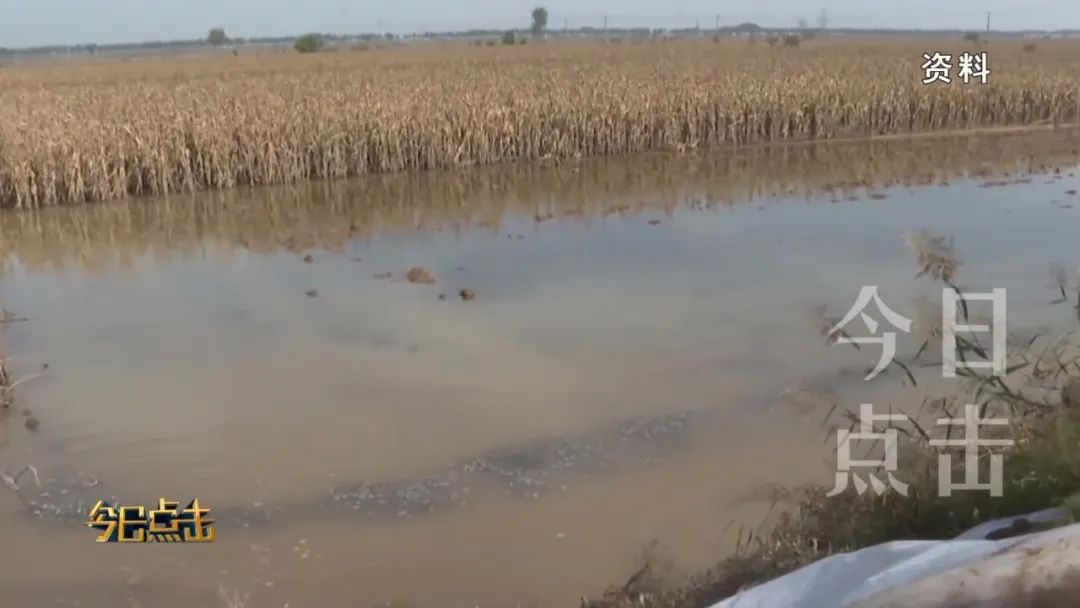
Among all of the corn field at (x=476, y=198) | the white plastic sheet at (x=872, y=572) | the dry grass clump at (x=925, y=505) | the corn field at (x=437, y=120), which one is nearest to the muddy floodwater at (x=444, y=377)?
the corn field at (x=476, y=198)

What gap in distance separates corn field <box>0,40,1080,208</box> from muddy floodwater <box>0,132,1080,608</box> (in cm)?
88

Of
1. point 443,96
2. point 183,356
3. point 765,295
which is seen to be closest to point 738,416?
point 765,295

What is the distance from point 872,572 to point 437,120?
1293cm

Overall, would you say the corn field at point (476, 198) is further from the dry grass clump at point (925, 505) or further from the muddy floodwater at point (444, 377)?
the dry grass clump at point (925, 505)

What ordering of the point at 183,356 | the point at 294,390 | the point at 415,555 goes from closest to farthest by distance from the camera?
1. the point at 415,555
2. the point at 294,390
3. the point at 183,356

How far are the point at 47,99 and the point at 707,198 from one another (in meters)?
13.2

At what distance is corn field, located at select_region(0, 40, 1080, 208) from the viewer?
518 inches

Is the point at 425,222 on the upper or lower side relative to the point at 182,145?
lower

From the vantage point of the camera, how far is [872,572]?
103 inches

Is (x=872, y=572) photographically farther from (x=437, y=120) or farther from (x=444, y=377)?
(x=437, y=120)

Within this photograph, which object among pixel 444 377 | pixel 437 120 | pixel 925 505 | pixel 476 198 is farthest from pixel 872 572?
pixel 437 120

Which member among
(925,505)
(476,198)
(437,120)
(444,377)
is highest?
(437,120)

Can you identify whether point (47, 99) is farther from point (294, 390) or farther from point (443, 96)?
point (294, 390)

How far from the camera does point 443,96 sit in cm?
1648
